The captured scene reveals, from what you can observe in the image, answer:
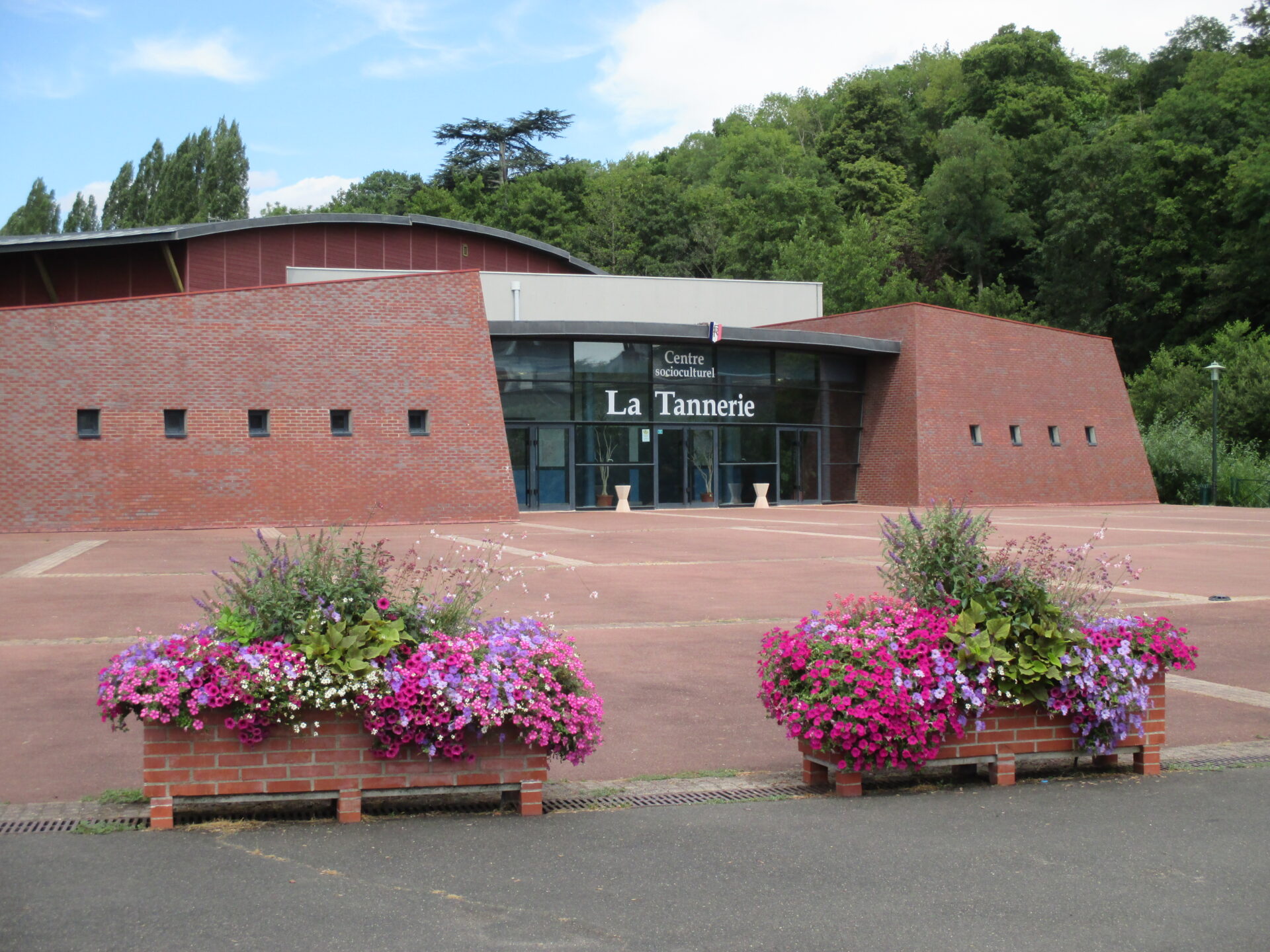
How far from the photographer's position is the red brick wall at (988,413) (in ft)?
113

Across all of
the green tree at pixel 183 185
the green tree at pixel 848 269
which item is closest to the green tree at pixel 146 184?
the green tree at pixel 183 185

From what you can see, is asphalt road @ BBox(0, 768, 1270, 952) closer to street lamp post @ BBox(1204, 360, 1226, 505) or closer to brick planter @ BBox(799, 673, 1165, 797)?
brick planter @ BBox(799, 673, 1165, 797)

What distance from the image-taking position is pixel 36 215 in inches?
3167

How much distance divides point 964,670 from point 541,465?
2612 centimetres

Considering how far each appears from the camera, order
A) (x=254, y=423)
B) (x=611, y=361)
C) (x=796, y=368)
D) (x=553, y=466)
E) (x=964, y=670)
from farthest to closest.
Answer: (x=796, y=368)
(x=611, y=361)
(x=553, y=466)
(x=254, y=423)
(x=964, y=670)

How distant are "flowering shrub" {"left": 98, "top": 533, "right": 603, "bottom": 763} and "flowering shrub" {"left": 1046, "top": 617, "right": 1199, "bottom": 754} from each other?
2292 millimetres

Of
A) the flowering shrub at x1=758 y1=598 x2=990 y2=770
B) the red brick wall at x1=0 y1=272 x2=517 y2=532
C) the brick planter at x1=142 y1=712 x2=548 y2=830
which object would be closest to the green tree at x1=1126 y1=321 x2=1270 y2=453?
the red brick wall at x1=0 y1=272 x2=517 y2=532

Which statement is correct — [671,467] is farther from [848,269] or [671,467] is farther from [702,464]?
[848,269]

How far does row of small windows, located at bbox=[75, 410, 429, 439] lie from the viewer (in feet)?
80.4

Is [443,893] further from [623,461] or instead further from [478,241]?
[478,241]

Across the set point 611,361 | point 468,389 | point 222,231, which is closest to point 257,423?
point 468,389

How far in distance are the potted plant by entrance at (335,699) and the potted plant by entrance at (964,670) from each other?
3.65 ft

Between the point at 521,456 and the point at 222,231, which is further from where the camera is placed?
the point at 222,231

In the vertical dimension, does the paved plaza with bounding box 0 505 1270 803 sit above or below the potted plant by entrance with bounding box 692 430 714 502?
below
